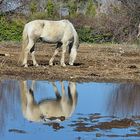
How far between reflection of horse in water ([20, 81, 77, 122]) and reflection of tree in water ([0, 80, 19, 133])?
0.67ft

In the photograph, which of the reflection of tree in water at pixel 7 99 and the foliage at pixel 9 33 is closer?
the reflection of tree in water at pixel 7 99

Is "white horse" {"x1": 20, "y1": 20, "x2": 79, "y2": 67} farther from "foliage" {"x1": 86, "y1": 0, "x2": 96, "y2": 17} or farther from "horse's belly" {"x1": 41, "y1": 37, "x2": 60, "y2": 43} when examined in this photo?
"foliage" {"x1": 86, "y1": 0, "x2": 96, "y2": 17}

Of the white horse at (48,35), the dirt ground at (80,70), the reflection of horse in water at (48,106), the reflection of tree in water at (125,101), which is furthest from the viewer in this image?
the white horse at (48,35)

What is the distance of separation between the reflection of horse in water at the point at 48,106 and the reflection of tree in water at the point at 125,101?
90 centimetres

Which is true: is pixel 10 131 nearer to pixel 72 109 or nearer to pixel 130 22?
pixel 72 109

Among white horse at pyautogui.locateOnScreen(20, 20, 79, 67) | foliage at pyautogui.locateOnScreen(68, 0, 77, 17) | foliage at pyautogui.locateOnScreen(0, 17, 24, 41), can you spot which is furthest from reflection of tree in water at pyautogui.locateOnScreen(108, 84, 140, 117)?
foliage at pyautogui.locateOnScreen(68, 0, 77, 17)

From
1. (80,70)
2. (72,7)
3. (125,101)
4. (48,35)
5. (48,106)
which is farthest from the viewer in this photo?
(72,7)

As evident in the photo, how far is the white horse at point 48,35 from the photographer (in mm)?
17297

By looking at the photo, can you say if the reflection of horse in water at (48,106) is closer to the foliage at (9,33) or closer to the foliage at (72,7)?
the foliage at (9,33)

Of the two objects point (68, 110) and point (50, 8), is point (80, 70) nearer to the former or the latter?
point (68, 110)

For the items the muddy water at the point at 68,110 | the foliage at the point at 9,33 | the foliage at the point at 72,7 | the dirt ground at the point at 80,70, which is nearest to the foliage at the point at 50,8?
the foliage at the point at 72,7

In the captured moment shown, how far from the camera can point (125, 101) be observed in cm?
1237

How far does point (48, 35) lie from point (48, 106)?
22.7 feet

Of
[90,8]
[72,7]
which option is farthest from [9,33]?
[90,8]
